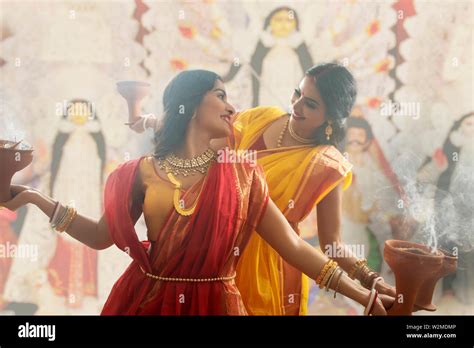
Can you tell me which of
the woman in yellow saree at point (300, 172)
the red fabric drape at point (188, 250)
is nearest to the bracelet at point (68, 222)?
the red fabric drape at point (188, 250)

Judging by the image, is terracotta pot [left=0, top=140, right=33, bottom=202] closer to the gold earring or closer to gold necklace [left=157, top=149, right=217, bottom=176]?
gold necklace [left=157, top=149, right=217, bottom=176]

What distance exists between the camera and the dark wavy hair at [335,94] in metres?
2.56

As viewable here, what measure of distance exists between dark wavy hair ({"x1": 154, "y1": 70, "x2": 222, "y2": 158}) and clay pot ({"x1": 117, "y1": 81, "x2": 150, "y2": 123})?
0.13m

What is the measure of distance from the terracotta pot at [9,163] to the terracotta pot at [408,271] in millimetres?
1649

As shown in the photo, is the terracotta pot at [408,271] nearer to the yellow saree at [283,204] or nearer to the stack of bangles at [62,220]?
the yellow saree at [283,204]

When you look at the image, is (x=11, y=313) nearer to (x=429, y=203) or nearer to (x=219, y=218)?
(x=219, y=218)

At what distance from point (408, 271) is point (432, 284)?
20 cm

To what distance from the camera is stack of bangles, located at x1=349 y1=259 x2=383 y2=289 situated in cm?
253

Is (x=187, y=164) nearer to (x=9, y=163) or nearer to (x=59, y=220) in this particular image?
(x=59, y=220)

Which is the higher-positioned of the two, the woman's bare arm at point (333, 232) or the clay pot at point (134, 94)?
the clay pot at point (134, 94)

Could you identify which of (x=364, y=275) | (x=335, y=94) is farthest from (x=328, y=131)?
(x=364, y=275)

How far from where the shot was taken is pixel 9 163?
2.52 metres

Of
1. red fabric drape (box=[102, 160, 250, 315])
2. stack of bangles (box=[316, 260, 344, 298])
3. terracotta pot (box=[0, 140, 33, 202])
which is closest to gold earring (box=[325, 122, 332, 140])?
red fabric drape (box=[102, 160, 250, 315])

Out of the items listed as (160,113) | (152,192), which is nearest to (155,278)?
(152,192)
